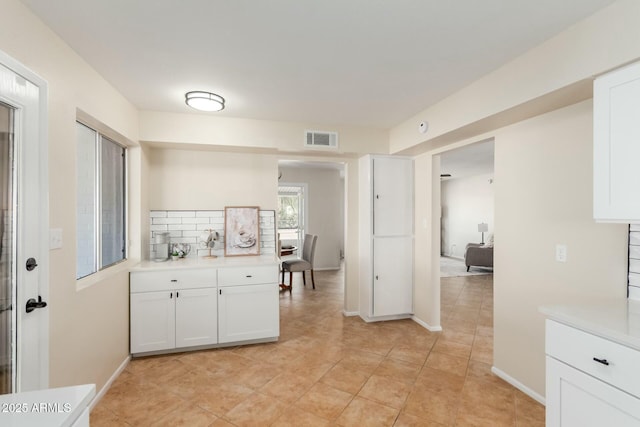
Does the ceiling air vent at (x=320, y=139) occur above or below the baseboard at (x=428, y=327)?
above

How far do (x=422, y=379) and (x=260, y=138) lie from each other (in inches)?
107

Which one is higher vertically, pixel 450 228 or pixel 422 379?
pixel 450 228

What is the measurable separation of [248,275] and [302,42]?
215 cm

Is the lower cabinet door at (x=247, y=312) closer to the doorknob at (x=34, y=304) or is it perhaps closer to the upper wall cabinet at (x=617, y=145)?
the doorknob at (x=34, y=304)

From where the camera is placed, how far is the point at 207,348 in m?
3.03

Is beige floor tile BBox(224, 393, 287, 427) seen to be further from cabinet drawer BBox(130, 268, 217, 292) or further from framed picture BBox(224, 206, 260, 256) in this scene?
framed picture BBox(224, 206, 260, 256)

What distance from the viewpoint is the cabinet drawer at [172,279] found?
284 cm

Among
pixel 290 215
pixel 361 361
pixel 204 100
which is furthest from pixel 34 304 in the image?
pixel 290 215

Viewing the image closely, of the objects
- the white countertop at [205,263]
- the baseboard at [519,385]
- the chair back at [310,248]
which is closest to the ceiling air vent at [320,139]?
the white countertop at [205,263]

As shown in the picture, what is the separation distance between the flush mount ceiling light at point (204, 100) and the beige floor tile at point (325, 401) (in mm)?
2451

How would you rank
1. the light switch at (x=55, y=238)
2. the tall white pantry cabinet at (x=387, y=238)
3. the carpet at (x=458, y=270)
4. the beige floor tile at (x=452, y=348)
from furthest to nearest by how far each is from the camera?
the carpet at (x=458, y=270) < the tall white pantry cabinet at (x=387, y=238) < the beige floor tile at (x=452, y=348) < the light switch at (x=55, y=238)

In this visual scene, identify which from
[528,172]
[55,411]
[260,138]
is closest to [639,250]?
[528,172]

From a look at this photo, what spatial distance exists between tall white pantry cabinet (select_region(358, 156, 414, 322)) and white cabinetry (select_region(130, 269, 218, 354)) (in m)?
1.81

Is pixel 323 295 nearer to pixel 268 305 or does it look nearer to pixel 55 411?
pixel 268 305
